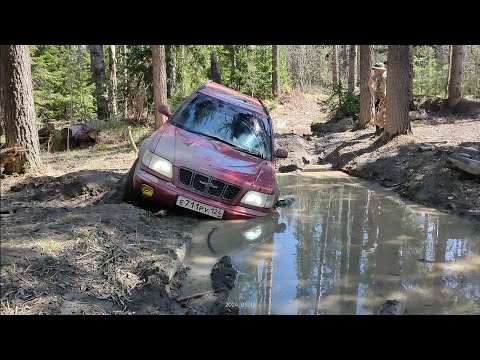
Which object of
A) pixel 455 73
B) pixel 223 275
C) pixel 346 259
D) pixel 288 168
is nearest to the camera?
pixel 223 275

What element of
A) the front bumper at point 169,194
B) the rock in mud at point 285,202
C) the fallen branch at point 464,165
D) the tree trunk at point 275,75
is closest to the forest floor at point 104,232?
the fallen branch at point 464,165

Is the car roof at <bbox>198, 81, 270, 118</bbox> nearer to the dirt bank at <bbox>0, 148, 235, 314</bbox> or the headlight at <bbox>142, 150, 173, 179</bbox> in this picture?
the headlight at <bbox>142, 150, 173, 179</bbox>

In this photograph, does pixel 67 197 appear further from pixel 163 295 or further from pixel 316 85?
pixel 316 85

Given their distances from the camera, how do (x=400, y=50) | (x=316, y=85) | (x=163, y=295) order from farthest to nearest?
(x=316, y=85) < (x=400, y=50) < (x=163, y=295)

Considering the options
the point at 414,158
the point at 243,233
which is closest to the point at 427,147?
the point at 414,158

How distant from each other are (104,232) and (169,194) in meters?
1.34

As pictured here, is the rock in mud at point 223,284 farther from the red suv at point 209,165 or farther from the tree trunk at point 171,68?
the tree trunk at point 171,68

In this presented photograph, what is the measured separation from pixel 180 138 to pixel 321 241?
2.57 metres

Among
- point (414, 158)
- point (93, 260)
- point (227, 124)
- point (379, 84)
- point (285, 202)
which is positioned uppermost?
point (379, 84)

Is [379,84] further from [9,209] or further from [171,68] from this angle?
[9,209]

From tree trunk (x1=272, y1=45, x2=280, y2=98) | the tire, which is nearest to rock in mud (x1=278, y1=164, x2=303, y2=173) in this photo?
the tire

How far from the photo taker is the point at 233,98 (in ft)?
26.3
